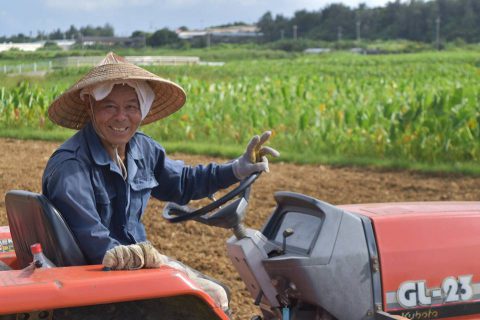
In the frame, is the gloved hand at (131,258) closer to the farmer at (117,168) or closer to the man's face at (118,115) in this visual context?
the farmer at (117,168)

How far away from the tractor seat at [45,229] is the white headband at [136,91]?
456mm

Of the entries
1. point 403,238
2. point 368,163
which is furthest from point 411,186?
point 403,238

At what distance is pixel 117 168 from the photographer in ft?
10.1

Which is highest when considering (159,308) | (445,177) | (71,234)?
(71,234)

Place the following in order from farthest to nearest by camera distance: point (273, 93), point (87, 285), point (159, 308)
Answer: point (273, 93) → point (159, 308) → point (87, 285)

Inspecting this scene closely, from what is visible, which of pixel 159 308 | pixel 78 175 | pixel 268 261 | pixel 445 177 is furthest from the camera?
pixel 445 177

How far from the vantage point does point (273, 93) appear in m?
14.9

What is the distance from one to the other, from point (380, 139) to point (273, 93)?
4.38 meters

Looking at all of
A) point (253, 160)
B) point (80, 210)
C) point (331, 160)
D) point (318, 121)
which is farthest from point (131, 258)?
point (318, 121)

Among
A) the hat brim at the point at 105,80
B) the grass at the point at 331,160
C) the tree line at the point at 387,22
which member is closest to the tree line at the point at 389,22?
the tree line at the point at 387,22

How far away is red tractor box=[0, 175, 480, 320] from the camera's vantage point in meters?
2.84

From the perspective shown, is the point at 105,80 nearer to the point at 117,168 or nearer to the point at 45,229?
the point at 117,168

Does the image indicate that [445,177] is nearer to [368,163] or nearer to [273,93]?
[368,163]

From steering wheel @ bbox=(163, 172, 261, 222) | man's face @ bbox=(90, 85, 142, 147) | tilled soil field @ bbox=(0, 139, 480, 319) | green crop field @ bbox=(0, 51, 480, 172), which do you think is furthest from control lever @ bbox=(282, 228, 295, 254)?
green crop field @ bbox=(0, 51, 480, 172)
